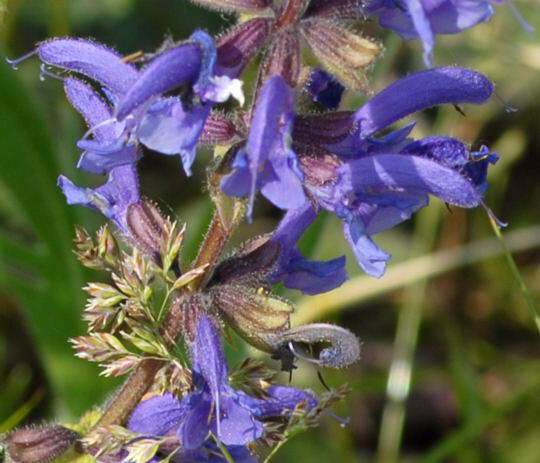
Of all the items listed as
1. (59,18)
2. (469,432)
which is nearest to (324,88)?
(469,432)

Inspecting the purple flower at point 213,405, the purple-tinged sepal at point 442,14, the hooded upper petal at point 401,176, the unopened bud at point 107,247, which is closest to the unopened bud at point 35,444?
the purple flower at point 213,405

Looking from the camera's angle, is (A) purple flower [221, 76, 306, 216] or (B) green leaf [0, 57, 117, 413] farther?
(B) green leaf [0, 57, 117, 413]

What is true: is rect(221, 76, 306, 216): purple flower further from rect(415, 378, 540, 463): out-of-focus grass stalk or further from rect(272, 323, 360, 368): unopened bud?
rect(415, 378, 540, 463): out-of-focus grass stalk

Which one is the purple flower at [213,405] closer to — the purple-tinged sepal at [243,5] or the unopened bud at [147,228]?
the unopened bud at [147,228]

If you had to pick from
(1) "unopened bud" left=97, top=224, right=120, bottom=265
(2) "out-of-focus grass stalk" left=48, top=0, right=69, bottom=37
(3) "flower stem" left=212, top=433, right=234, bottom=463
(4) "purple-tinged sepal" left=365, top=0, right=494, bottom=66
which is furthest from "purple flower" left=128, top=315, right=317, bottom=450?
(2) "out-of-focus grass stalk" left=48, top=0, right=69, bottom=37

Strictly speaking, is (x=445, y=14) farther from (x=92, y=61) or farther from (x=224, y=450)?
(x=224, y=450)

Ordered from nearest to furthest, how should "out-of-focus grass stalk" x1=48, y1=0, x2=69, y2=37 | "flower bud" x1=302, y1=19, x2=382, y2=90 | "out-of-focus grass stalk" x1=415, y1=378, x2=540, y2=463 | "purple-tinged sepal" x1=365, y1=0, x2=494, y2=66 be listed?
"purple-tinged sepal" x1=365, y1=0, x2=494, y2=66 < "flower bud" x1=302, y1=19, x2=382, y2=90 < "out-of-focus grass stalk" x1=415, y1=378, x2=540, y2=463 < "out-of-focus grass stalk" x1=48, y1=0, x2=69, y2=37
